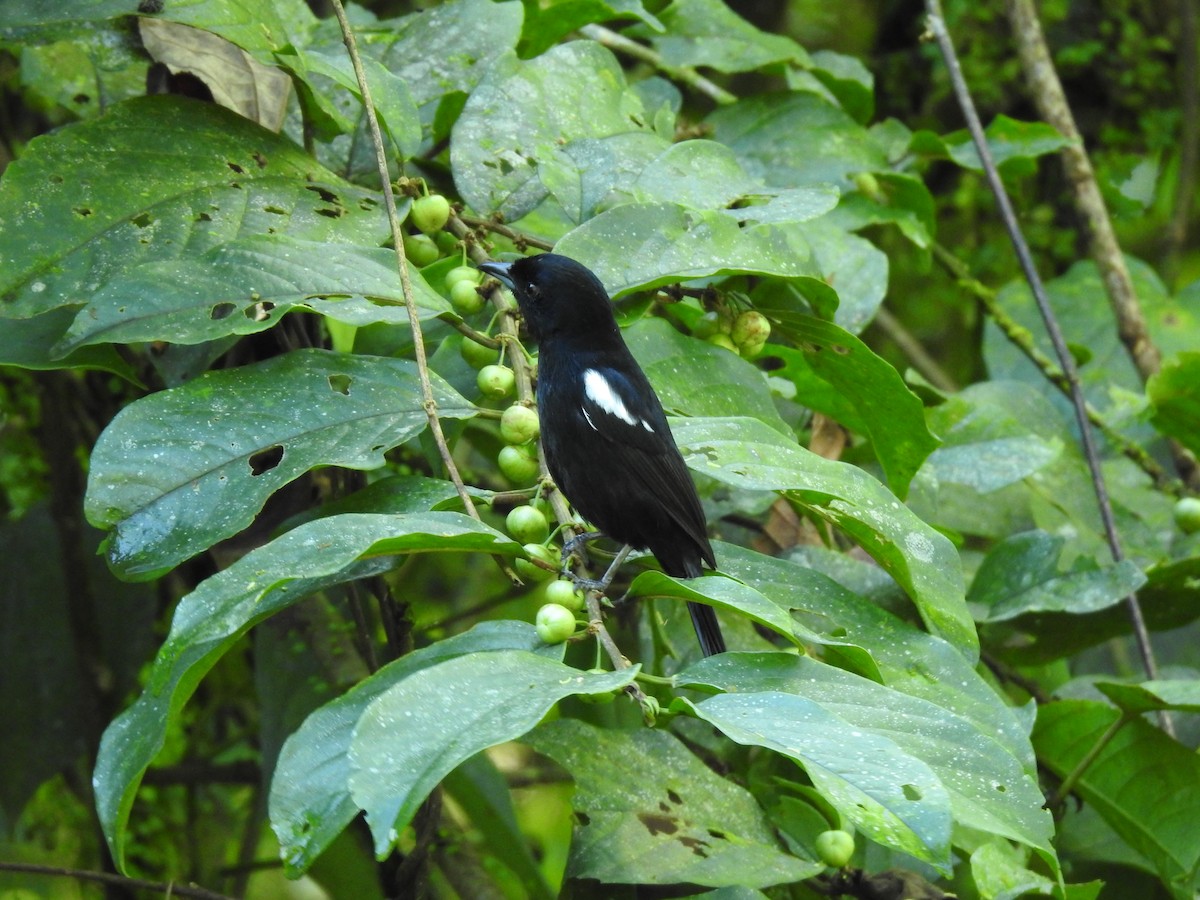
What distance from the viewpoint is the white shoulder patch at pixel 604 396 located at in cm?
224

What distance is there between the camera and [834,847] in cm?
177

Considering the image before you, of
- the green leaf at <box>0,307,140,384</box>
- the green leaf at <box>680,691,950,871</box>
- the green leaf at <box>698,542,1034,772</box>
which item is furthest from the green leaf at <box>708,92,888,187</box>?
the green leaf at <box>680,691,950,871</box>

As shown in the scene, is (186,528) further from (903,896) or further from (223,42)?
(903,896)

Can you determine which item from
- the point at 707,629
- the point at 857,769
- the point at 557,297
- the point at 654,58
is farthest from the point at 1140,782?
the point at 654,58

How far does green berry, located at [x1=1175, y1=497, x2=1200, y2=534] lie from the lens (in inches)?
109

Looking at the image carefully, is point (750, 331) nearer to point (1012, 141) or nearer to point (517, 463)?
point (517, 463)

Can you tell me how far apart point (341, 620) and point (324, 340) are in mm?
660

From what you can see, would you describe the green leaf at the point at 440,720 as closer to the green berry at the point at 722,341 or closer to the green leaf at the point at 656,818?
the green leaf at the point at 656,818

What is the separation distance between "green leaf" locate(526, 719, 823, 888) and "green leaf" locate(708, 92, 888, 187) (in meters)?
1.58

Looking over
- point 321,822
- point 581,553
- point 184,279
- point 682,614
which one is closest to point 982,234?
point 682,614

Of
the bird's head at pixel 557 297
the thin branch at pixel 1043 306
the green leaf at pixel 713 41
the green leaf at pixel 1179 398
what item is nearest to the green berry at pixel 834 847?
the bird's head at pixel 557 297

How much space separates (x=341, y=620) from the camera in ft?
8.54

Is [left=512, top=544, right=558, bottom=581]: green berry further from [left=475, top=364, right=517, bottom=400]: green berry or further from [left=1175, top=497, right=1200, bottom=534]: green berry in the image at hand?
[left=1175, top=497, right=1200, bottom=534]: green berry

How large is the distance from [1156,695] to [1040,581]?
458mm
